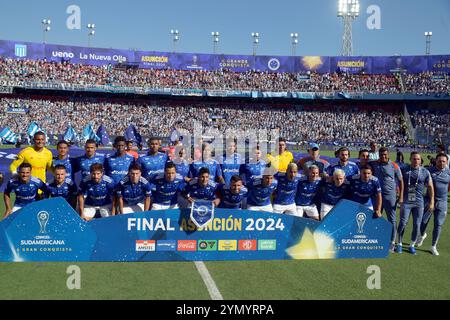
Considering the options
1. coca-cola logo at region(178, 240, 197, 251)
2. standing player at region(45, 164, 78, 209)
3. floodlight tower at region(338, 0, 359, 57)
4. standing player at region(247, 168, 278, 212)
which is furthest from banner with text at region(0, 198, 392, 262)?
floodlight tower at region(338, 0, 359, 57)

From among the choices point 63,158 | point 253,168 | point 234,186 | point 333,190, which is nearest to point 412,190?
point 333,190

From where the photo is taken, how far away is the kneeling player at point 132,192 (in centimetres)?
820

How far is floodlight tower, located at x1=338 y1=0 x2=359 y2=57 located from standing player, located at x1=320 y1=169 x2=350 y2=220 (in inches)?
2251

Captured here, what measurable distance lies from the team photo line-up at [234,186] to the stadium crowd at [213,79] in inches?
1848

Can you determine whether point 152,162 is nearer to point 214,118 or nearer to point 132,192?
point 132,192

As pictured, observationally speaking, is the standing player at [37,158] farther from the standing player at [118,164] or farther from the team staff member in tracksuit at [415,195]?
the team staff member in tracksuit at [415,195]

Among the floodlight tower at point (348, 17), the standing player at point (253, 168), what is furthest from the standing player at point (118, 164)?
the floodlight tower at point (348, 17)

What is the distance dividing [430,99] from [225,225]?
172 ft

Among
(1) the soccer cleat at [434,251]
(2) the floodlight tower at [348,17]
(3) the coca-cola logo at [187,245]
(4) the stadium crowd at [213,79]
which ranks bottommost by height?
(1) the soccer cleat at [434,251]

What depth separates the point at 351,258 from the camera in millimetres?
8258

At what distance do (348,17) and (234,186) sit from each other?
2359 inches

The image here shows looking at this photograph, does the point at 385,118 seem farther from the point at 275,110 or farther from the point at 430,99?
the point at 275,110

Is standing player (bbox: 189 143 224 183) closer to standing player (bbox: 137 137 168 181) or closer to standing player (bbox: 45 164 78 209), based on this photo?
standing player (bbox: 137 137 168 181)
